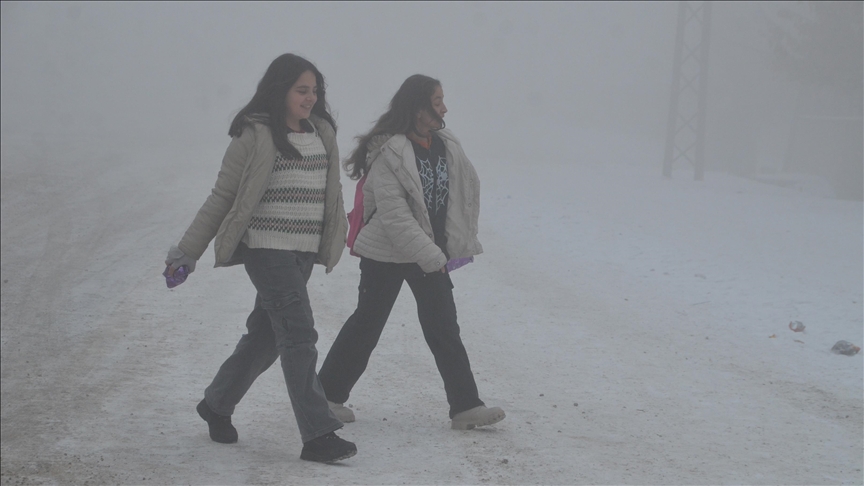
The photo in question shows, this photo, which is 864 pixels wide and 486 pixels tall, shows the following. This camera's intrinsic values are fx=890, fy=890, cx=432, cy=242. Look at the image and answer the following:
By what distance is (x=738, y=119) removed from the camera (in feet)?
146

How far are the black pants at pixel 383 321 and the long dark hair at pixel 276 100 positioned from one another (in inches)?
34.3

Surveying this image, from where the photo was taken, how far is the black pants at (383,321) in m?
4.63

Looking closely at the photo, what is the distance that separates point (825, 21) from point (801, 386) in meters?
25.5

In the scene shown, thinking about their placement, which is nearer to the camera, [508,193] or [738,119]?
[508,193]

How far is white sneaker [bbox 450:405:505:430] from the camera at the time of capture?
4.68m

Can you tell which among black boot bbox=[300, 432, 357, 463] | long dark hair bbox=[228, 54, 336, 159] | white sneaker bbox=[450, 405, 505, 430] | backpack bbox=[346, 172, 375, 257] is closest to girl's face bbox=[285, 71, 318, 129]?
long dark hair bbox=[228, 54, 336, 159]

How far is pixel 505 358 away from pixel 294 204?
285cm

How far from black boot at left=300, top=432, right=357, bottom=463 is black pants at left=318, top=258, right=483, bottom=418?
Answer: 0.72 meters

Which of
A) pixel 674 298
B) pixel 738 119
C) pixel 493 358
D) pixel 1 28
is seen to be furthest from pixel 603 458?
pixel 1 28

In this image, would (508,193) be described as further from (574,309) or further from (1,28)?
(1,28)

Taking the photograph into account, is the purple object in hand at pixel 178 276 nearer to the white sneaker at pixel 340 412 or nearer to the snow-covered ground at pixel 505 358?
the snow-covered ground at pixel 505 358

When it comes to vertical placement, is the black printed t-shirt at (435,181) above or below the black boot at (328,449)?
above

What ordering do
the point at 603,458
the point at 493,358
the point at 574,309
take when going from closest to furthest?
the point at 603,458 → the point at 493,358 → the point at 574,309

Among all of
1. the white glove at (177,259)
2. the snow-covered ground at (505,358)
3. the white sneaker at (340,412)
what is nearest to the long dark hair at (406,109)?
the white glove at (177,259)
